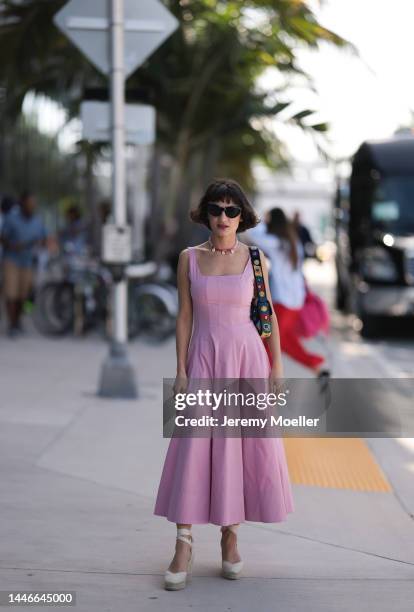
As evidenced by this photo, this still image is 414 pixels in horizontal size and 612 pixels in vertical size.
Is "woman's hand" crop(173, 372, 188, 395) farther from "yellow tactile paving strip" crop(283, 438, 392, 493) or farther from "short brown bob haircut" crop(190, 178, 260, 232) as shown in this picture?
"yellow tactile paving strip" crop(283, 438, 392, 493)

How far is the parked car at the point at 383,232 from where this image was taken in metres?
16.4

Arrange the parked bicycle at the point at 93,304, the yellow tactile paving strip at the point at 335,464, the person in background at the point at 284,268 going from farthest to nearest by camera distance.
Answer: the parked bicycle at the point at 93,304, the person in background at the point at 284,268, the yellow tactile paving strip at the point at 335,464

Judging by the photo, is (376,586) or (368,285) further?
(368,285)

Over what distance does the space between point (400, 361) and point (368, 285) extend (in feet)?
8.52

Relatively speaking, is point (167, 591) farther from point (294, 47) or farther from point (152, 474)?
point (294, 47)

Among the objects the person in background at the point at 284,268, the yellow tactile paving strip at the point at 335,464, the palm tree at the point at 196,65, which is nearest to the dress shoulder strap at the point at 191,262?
the yellow tactile paving strip at the point at 335,464

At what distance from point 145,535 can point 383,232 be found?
37.7ft

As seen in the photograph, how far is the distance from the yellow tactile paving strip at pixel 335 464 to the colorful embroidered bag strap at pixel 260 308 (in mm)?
2289

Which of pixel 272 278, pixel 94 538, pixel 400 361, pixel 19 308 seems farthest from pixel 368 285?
pixel 94 538

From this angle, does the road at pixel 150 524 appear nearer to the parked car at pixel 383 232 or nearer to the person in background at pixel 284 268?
the person in background at pixel 284 268

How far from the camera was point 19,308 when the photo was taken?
16.2m

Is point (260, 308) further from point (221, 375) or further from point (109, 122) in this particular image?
point (109, 122)

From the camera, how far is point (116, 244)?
1023cm

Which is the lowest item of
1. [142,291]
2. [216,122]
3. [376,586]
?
[376,586]
